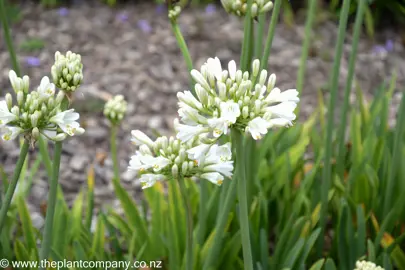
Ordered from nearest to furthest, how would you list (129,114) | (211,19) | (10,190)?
(10,190), (129,114), (211,19)

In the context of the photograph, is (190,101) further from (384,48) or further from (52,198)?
(384,48)

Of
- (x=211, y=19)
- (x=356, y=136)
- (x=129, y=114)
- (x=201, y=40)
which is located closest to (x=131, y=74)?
(x=129, y=114)

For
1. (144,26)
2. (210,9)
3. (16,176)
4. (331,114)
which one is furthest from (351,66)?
(210,9)

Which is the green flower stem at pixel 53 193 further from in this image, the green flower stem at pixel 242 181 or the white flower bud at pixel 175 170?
the green flower stem at pixel 242 181

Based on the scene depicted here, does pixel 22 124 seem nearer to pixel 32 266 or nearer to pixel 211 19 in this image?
pixel 32 266

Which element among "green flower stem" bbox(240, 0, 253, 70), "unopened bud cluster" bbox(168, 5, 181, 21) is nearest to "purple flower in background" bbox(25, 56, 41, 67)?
"unopened bud cluster" bbox(168, 5, 181, 21)

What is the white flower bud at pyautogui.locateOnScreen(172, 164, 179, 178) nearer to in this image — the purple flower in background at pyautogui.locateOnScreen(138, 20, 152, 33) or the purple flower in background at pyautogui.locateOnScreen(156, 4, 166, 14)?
the purple flower in background at pyautogui.locateOnScreen(138, 20, 152, 33)
